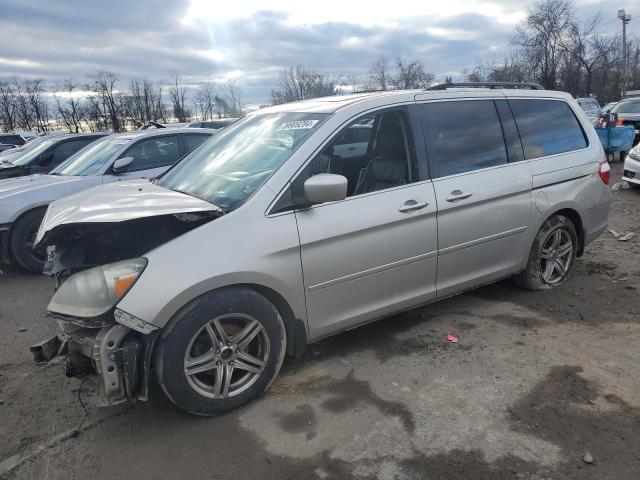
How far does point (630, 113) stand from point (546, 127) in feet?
49.2

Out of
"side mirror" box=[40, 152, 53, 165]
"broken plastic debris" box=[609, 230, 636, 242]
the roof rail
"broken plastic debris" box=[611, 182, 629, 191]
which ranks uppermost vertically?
"side mirror" box=[40, 152, 53, 165]

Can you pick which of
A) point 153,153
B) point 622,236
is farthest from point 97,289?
point 622,236

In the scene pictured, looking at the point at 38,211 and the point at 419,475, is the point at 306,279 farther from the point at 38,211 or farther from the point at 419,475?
the point at 38,211

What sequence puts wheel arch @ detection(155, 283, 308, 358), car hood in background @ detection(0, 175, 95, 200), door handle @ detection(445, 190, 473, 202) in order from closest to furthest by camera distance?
wheel arch @ detection(155, 283, 308, 358)
door handle @ detection(445, 190, 473, 202)
car hood in background @ detection(0, 175, 95, 200)

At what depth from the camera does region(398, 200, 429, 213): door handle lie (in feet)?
11.6

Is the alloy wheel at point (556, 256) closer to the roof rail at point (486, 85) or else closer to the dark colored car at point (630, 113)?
the roof rail at point (486, 85)

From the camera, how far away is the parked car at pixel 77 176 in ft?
20.7

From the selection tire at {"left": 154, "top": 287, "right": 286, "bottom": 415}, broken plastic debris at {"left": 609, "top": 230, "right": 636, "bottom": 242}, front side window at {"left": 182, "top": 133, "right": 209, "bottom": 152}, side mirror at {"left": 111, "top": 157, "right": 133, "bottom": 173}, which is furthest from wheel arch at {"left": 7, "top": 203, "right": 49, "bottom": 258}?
broken plastic debris at {"left": 609, "top": 230, "right": 636, "bottom": 242}

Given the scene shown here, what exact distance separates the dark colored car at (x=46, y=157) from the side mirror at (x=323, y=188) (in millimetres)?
7835

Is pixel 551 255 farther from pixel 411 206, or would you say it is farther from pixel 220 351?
pixel 220 351

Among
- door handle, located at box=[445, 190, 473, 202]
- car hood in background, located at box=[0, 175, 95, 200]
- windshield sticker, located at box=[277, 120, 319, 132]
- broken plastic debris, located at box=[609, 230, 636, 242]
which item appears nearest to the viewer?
windshield sticker, located at box=[277, 120, 319, 132]

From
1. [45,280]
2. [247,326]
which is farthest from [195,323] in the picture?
[45,280]

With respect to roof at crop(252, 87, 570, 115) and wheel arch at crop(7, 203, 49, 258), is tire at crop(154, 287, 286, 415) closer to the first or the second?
roof at crop(252, 87, 570, 115)

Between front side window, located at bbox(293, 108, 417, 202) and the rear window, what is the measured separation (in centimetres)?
131
